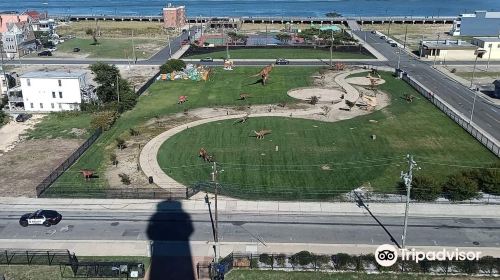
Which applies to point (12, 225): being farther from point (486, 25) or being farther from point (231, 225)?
point (486, 25)

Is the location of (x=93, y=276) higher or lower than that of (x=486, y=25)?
lower

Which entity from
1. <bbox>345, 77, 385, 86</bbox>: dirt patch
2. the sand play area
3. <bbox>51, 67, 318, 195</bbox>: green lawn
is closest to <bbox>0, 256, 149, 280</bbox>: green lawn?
<bbox>51, 67, 318, 195</bbox>: green lawn

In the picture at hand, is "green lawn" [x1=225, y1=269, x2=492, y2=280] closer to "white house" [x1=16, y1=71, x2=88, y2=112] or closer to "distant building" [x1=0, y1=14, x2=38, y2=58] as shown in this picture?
"white house" [x1=16, y1=71, x2=88, y2=112]

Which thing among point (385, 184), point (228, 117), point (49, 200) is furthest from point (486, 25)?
point (49, 200)

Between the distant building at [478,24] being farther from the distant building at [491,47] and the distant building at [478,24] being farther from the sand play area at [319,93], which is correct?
the sand play area at [319,93]

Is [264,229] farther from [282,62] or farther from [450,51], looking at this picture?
[450,51]

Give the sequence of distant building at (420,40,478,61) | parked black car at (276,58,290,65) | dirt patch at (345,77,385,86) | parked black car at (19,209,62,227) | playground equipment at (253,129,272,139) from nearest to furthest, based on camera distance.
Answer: parked black car at (19,209,62,227)
playground equipment at (253,129,272,139)
dirt patch at (345,77,385,86)
parked black car at (276,58,290,65)
distant building at (420,40,478,61)
